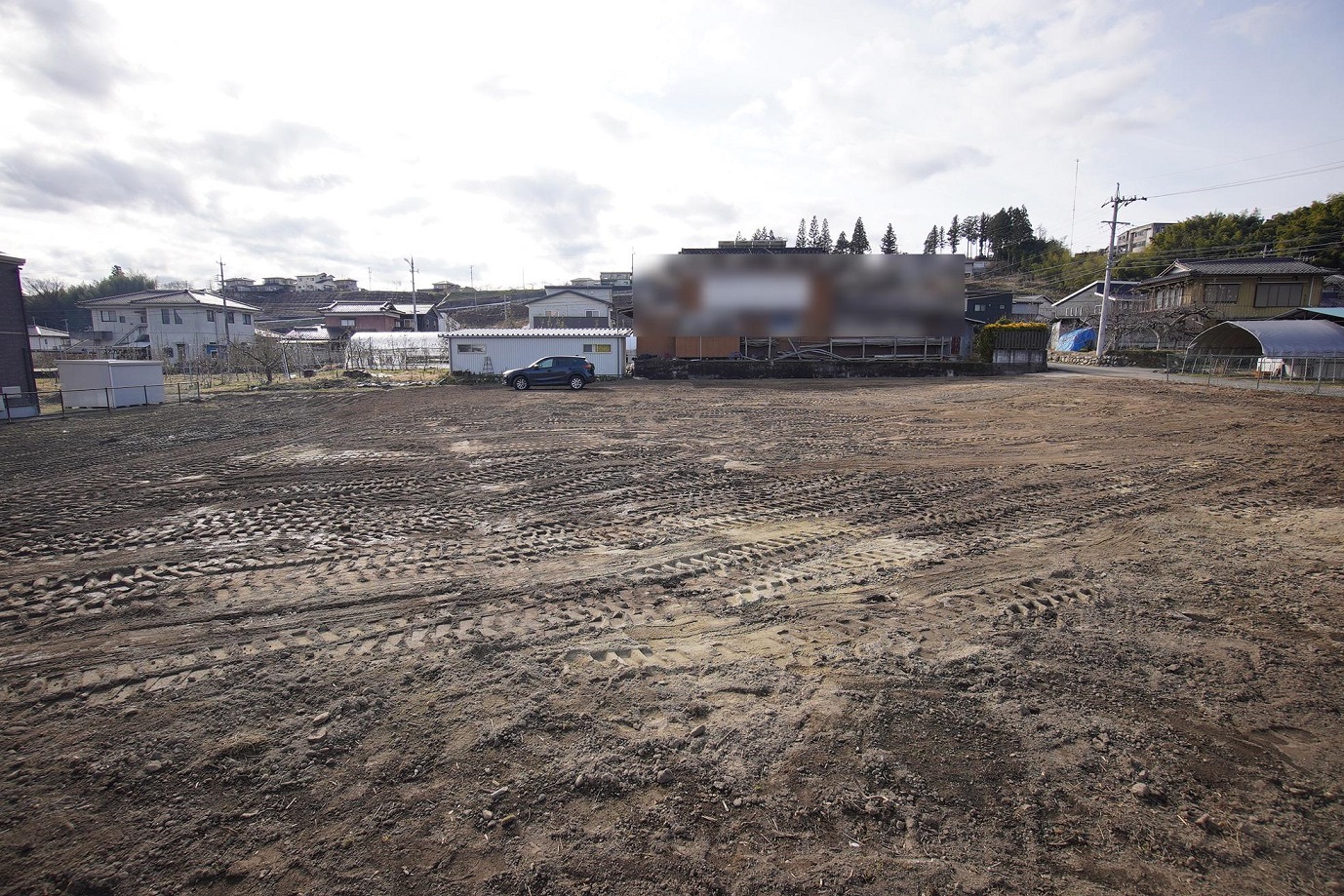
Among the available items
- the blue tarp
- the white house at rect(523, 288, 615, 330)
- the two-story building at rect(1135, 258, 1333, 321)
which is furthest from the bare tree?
the two-story building at rect(1135, 258, 1333, 321)

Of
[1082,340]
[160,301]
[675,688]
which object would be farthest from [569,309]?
[675,688]

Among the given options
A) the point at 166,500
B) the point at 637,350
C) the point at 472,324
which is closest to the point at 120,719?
the point at 166,500

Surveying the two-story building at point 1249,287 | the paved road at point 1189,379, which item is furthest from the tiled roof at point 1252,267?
the paved road at point 1189,379

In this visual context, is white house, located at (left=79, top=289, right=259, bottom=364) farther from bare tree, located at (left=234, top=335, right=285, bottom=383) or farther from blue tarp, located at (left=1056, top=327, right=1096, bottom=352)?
blue tarp, located at (left=1056, top=327, right=1096, bottom=352)

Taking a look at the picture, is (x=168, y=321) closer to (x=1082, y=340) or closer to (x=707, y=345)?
(x=707, y=345)

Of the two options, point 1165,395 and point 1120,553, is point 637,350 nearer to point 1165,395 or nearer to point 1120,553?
point 1165,395

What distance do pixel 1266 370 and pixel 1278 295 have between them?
2059 cm

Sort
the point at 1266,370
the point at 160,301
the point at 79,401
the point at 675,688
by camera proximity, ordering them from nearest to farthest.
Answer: the point at 675,688 → the point at 79,401 → the point at 1266,370 → the point at 160,301

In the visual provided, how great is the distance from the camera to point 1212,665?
13.7 ft

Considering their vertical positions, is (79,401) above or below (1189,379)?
below

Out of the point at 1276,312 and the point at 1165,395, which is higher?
the point at 1276,312

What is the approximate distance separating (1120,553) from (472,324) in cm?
7562

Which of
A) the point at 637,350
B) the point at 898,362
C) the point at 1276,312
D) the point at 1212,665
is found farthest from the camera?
the point at 1276,312

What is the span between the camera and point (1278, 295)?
4016 cm
